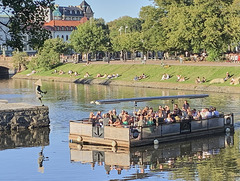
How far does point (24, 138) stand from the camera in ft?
138

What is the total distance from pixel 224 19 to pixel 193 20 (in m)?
5.08

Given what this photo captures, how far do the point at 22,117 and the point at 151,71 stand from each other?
54619mm

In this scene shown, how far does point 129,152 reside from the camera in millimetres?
34812

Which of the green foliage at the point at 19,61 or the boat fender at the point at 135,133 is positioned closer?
the boat fender at the point at 135,133

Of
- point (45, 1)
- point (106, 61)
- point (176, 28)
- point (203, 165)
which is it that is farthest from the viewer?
point (106, 61)

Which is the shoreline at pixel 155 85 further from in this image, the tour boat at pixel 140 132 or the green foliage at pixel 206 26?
the tour boat at pixel 140 132

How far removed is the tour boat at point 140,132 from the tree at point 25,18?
1109cm

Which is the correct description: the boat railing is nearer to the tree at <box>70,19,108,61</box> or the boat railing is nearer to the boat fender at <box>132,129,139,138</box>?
the boat fender at <box>132,129,139,138</box>

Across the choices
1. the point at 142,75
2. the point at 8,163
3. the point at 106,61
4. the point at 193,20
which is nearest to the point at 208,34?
the point at 193,20

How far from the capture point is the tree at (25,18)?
2455cm

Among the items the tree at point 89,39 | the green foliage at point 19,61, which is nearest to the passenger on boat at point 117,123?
the tree at point 89,39

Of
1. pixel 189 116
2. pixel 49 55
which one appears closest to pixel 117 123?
pixel 189 116

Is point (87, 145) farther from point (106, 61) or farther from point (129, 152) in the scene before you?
point (106, 61)

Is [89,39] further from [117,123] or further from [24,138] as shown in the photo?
[117,123]
